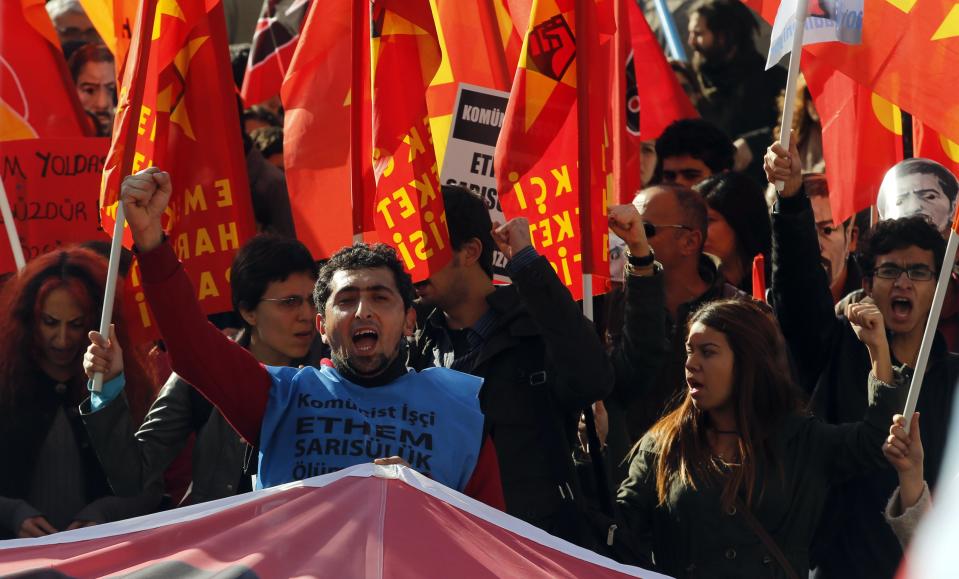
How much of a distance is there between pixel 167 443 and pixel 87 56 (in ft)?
13.8

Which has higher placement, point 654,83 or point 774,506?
point 654,83

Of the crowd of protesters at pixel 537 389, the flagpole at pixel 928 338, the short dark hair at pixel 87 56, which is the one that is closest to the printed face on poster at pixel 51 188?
the crowd of protesters at pixel 537 389

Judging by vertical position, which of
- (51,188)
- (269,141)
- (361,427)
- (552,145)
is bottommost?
(361,427)

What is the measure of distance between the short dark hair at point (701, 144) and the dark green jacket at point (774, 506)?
2.58 metres

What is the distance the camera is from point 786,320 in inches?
212

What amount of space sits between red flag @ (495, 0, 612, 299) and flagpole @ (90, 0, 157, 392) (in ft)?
4.01

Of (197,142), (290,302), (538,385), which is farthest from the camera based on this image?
(197,142)

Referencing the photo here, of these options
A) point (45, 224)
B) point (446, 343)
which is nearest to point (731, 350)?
point (446, 343)

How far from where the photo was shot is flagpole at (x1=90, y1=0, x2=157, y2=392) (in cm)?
522

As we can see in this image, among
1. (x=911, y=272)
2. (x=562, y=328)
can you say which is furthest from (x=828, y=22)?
(x=562, y=328)

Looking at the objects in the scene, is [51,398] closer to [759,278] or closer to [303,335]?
[303,335]

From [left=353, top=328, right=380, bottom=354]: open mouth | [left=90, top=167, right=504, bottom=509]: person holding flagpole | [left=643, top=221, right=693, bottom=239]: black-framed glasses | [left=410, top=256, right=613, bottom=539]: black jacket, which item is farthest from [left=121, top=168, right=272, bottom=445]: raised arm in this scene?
[left=643, top=221, right=693, bottom=239]: black-framed glasses

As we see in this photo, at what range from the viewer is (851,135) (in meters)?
6.70

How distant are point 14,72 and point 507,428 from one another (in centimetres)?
294
